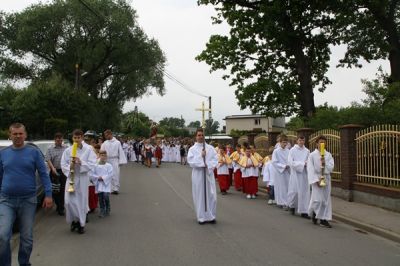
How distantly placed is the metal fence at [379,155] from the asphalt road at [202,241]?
2530mm

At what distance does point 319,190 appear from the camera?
10.9 meters

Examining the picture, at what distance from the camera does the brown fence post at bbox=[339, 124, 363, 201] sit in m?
15.2

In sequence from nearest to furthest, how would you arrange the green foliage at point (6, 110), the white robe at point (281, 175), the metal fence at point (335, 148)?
the white robe at point (281, 175) < the metal fence at point (335, 148) < the green foliage at point (6, 110)

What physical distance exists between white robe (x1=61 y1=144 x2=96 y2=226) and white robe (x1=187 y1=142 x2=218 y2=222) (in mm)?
2233

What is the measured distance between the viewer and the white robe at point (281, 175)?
14.2 m

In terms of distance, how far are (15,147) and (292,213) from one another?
26.1 feet

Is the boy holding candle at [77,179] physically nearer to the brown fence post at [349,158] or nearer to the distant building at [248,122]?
the brown fence post at [349,158]

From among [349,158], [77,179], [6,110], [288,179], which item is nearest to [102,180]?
[77,179]

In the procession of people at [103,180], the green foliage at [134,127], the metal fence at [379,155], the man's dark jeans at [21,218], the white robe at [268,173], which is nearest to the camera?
the man's dark jeans at [21,218]

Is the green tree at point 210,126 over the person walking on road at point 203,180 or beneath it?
over

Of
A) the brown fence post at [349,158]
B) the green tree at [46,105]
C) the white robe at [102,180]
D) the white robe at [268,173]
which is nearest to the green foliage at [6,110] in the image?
the green tree at [46,105]

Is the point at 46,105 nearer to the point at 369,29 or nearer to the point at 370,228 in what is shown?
the point at 369,29

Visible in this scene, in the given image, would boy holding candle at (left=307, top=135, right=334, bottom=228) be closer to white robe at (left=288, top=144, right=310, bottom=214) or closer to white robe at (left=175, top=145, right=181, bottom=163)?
white robe at (left=288, top=144, right=310, bottom=214)

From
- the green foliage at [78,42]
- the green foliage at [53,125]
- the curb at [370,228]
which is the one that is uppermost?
the green foliage at [78,42]
